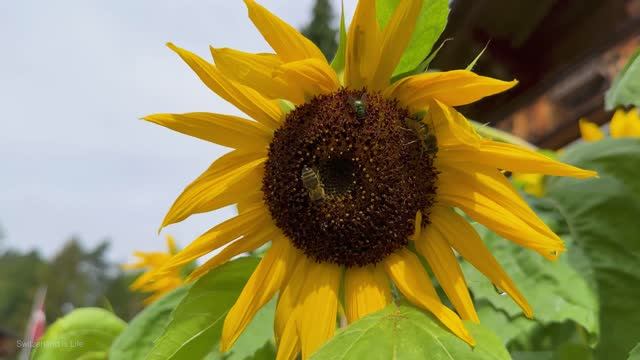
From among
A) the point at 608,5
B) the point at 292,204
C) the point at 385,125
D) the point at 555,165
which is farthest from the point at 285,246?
the point at 608,5

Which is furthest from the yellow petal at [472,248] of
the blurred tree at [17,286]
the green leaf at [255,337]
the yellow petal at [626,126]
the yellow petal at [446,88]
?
the blurred tree at [17,286]

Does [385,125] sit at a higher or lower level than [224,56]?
lower

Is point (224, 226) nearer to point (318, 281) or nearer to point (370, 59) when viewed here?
point (318, 281)

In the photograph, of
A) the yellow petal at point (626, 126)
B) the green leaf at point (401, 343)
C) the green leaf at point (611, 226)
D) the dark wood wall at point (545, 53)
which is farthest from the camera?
the dark wood wall at point (545, 53)

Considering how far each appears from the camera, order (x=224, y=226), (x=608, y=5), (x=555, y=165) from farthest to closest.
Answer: (x=608, y=5), (x=224, y=226), (x=555, y=165)

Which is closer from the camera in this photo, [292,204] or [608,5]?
[292,204]

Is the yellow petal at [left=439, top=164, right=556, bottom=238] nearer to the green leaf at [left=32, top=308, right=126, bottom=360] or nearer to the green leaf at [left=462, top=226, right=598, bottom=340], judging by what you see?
the green leaf at [left=462, top=226, right=598, bottom=340]

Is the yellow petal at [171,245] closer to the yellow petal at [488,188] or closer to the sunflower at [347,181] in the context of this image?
the sunflower at [347,181]

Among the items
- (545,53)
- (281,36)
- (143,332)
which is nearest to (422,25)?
(281,36)
